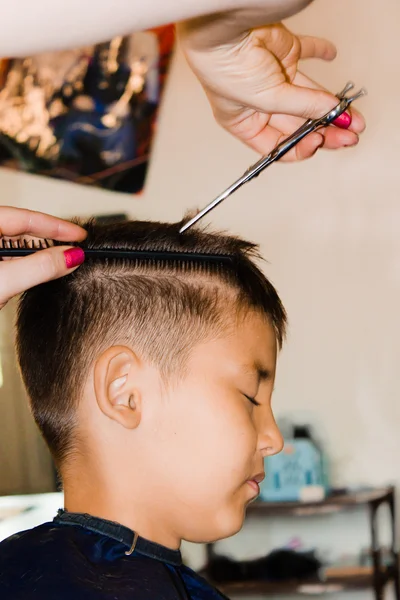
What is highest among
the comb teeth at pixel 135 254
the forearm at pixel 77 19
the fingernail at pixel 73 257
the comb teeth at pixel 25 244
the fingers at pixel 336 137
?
the fingers at pixel 336 137

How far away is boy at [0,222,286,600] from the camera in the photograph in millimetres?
1048

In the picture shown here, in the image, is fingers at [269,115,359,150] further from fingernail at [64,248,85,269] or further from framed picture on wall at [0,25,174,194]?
framed picture on wall at [0,25,174,194]

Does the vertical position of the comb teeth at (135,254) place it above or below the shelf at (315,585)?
above

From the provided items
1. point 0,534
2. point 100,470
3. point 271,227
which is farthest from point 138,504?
point 271,227

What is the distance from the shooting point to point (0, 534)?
10.5 ft

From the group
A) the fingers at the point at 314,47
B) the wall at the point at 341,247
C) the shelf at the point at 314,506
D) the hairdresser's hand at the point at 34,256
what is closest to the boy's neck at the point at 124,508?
the hairdresser's hand at the point at 34,256

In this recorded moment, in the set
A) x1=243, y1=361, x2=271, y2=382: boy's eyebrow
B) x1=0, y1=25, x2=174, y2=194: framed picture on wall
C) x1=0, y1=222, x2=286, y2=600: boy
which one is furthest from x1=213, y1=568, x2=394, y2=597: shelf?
x1=243, y1=361, x2=271, y2=382: boy's eyebrow

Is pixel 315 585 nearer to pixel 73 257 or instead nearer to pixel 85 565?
pixel 85 565

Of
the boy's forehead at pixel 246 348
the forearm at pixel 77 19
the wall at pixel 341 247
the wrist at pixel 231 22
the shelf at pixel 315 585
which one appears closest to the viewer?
the forearm at pixel 77 19

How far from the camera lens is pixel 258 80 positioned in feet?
3.48

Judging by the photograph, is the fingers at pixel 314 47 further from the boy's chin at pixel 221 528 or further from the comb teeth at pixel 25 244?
the boy's chin at pixel 221 528

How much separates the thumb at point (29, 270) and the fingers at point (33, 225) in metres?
0.09

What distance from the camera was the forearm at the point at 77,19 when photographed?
1.93 ft

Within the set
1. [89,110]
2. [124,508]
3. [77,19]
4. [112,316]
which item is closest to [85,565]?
[124,508]
